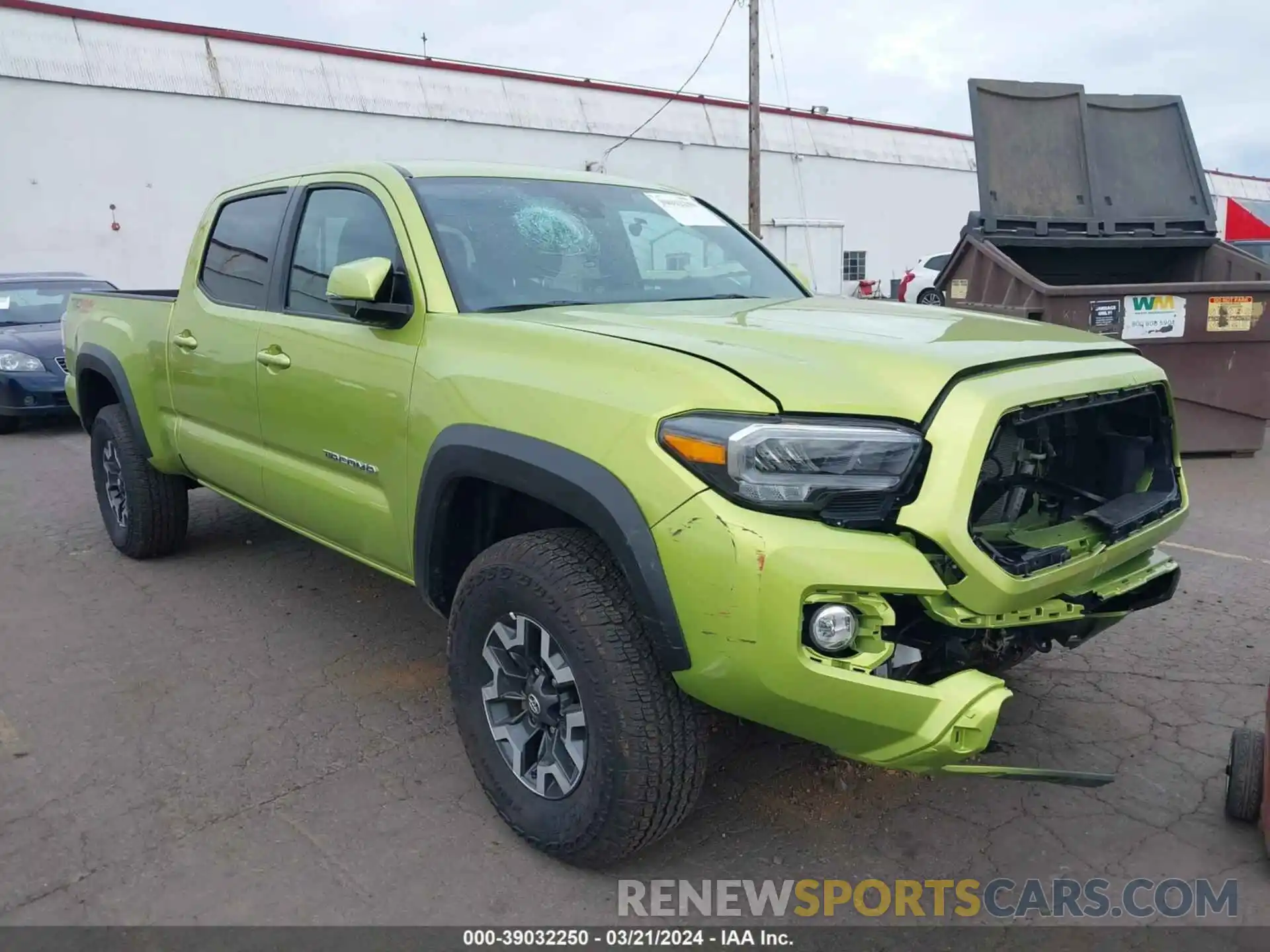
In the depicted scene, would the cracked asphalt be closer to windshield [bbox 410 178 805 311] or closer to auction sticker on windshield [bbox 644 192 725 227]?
windshield [bbox 410 178 805 311]

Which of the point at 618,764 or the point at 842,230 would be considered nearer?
the point at 618,764

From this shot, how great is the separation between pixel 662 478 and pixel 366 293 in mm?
1220

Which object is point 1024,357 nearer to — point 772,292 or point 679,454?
point 679,454

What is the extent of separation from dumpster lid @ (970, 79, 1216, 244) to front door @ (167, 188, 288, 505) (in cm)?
552

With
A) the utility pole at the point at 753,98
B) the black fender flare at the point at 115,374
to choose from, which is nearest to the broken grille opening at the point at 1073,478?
the black fender flare at the point at 115,374

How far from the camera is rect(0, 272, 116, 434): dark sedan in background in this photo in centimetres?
920

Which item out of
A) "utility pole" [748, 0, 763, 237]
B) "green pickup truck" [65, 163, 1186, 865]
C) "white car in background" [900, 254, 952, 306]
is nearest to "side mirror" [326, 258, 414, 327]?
"green pickup truck" [65, 163, 1186, 865]

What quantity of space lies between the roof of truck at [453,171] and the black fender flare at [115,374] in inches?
59.7

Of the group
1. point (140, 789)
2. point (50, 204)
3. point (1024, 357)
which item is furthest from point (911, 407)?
point (50, 204)

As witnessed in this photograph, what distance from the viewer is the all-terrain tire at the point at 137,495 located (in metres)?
5.06

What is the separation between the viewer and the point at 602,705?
242cm

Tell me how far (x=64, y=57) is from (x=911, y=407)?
1979 cm

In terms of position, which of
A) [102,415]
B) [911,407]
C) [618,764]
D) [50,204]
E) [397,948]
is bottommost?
[397,948]

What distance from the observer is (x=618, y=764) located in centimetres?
242
